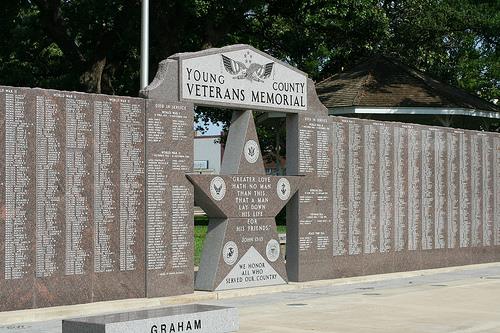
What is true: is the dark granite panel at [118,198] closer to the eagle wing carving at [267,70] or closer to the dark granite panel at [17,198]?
the dark granite panel at [17,198]

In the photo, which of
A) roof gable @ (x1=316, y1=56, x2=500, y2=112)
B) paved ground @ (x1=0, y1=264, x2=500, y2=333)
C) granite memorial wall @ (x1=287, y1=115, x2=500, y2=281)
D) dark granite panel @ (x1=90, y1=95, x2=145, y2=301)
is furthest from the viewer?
roof gable @ (x1=316, y1=56, x2=500, y2=112)

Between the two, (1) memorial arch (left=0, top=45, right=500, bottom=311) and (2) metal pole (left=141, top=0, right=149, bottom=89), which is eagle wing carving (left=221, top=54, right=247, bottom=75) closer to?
(1) memorial arch (left=0, top=45, right=500, bottom=311)

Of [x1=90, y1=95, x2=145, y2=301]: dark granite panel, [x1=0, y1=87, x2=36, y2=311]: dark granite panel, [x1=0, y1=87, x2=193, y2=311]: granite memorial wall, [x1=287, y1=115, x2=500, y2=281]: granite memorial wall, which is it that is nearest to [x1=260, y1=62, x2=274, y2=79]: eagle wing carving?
[x1=287, y1=115, x2=500, y2=281]: granite memorial wall

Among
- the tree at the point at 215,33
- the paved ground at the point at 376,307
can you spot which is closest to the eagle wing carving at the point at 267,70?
the paved ground at the point at 376,307

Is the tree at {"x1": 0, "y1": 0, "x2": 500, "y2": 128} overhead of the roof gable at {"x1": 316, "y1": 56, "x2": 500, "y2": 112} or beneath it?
overhead

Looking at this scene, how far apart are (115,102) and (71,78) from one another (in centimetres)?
1843

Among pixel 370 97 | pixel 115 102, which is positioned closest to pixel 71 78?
pixel 370 97

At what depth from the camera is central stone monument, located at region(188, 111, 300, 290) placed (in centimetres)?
1590

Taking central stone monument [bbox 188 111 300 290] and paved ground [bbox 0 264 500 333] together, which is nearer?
paved ground [bbox 0 264 500 333]

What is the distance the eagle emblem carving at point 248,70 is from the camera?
16.1m

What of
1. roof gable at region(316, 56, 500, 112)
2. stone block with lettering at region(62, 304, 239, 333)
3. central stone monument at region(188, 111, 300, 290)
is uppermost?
roof gable at region(316, 56, 500, 112)

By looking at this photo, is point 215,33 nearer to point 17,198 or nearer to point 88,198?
point 88,198

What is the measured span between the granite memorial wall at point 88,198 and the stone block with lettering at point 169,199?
0.02 m

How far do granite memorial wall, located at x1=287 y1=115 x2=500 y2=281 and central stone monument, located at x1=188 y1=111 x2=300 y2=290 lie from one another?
0.72 metres
